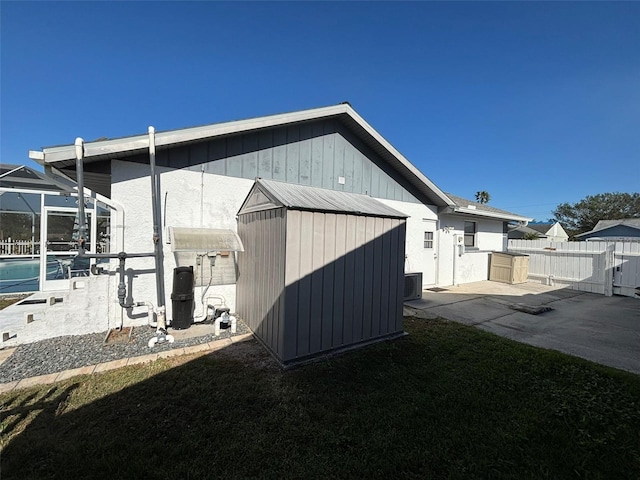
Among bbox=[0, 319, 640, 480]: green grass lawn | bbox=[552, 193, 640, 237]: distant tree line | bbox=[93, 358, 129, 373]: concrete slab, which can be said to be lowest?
bbox=[93, 358, 129, 373]: concrete slab

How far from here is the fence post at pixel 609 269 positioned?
361 inches

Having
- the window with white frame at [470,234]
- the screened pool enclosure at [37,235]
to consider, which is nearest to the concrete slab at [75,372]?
the screened pool enclosure at [37,235]

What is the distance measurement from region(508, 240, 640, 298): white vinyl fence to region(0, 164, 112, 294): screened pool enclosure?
53.1 ft

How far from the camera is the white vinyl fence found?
8977 mm

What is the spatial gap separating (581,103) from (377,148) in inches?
349

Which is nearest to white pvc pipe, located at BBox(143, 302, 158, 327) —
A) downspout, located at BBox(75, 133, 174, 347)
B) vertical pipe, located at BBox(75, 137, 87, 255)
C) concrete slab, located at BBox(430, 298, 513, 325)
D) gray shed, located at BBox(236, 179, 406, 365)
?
downspout, located at BBox(75, 133, 174, 347)

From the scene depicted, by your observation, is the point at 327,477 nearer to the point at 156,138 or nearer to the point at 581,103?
the point at 156,138

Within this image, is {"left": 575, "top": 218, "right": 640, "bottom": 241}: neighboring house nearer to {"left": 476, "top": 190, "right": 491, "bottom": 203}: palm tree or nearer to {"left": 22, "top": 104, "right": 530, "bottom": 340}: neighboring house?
{"left": 476, "top": 190, "right": 491, "bottom": 203}: palm tree

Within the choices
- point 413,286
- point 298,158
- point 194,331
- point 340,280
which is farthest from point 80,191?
point 413,286

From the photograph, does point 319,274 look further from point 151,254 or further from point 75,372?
point 75,372

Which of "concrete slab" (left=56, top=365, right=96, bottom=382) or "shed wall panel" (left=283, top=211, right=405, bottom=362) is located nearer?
"concrete slab" (left=56, top=365, right=96, bottom=382)

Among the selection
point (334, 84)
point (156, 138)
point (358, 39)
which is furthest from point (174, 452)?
point (334, 84)

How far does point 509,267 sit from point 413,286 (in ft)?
19.7

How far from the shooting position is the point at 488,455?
224 cm
